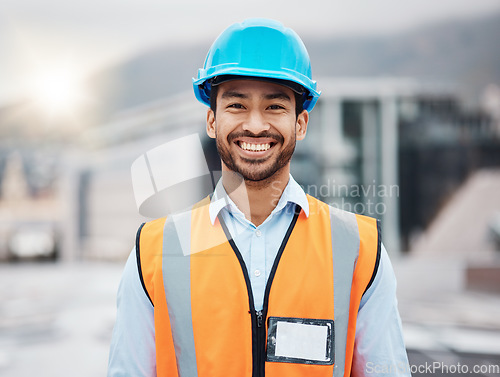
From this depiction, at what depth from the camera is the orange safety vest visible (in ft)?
4.02

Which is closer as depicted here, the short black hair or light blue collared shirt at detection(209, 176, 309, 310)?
light blue collared shirt at detection(209, 176, 309, 310)

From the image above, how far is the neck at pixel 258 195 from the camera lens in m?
1.38

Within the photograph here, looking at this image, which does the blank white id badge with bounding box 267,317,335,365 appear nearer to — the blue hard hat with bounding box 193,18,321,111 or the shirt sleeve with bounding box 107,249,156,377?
the shirt sleeve with bounding box 107,249,156,377

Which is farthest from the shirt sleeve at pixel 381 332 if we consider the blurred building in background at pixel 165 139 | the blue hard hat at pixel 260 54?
the blurred building in background at pixel 165 139

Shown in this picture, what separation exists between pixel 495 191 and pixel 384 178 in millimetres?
7286

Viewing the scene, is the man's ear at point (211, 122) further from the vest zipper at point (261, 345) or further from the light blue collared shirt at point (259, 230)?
the vest zipper at point (261, 345)

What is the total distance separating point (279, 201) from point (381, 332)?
1.57 ft

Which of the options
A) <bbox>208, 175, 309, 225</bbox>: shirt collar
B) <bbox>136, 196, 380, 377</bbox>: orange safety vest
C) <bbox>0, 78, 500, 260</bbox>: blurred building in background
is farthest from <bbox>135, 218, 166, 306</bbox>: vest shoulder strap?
<bbox>0, 78, 500, 260</bbox>: blurred building in background

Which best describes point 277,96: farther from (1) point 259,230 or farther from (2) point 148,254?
(2) point 148,254

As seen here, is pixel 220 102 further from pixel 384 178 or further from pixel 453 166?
pixel 453 166

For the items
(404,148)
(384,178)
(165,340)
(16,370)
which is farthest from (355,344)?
(404,148)

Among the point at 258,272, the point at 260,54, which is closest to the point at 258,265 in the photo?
the point at 258,272

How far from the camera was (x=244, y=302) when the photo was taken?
1234mm

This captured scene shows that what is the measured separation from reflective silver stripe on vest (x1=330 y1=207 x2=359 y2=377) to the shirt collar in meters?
0.13
